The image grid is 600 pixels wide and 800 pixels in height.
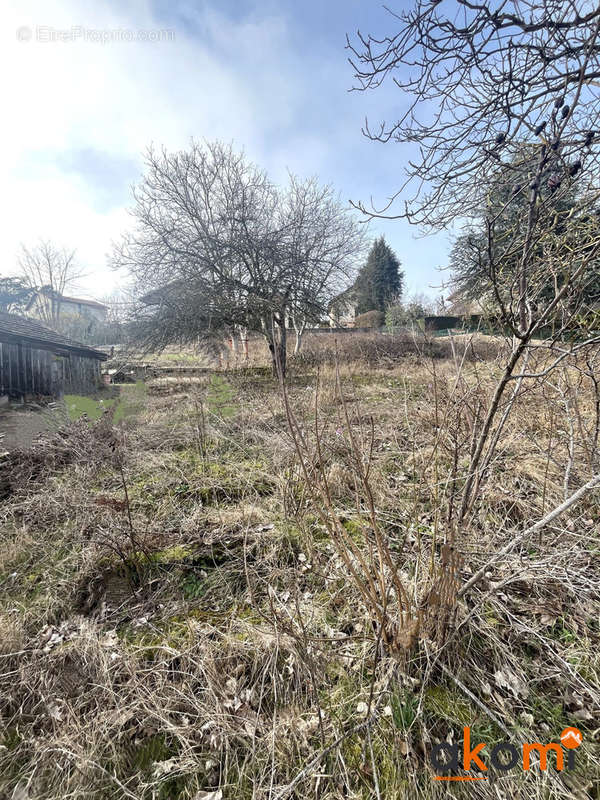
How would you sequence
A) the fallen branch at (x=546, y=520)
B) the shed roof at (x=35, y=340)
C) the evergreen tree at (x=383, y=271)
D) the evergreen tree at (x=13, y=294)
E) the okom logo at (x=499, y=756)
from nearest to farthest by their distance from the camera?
the fallen branch at (x=546, y=520) < the okom logo at (x=499, y=756) < the shed roof at (x=35, y=340) < the evergreen tree at (x=13, y=294) < the evergreen tree at (x=383, y=271)

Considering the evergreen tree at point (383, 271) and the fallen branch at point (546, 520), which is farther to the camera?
the evergreen tree at point (383, 271)

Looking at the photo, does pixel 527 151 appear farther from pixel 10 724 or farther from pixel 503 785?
pixel 10 724

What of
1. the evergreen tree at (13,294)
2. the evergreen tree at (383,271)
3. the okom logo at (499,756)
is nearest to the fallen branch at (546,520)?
the okom logo at (499,756)

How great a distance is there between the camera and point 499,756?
3.85ft

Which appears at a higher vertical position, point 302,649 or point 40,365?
point 40,365

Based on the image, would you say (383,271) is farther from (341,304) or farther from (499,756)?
(499,756)

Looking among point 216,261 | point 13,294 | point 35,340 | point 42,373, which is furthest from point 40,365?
point 13,294

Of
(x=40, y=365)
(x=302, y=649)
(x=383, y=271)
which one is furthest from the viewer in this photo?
(x=383, y=271)

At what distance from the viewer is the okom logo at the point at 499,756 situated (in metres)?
1.14

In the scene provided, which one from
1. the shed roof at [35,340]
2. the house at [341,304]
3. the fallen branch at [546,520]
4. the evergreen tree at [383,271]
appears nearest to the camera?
the fallen branch at [546,520]

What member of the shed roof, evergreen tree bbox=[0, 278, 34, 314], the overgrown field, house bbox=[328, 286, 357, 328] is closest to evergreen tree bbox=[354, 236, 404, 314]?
house bbox=[328, 286, 357, 328]

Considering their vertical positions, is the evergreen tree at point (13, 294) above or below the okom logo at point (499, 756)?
above

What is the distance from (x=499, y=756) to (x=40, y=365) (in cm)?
1188

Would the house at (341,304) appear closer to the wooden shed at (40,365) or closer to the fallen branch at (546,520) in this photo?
the wooden shed at (40,365)
